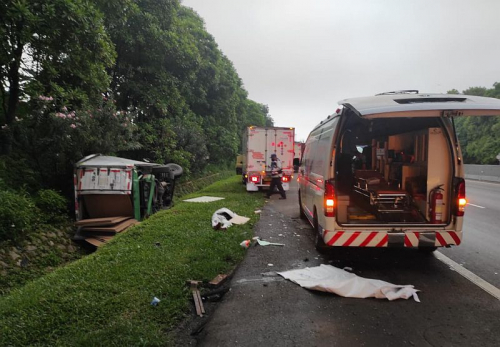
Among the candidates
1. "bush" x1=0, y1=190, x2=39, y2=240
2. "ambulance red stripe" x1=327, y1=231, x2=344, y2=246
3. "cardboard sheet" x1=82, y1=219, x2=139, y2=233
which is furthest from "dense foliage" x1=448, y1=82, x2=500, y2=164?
"bush" x1=0, y1=190, x2=39, y2=240

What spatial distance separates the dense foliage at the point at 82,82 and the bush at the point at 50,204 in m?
0.56

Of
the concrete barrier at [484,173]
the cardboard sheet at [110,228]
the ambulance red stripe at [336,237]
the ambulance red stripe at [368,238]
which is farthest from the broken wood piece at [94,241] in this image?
the concrete barrier at [484,173]

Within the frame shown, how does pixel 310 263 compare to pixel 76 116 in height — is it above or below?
below

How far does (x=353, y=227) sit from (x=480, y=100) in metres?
2.28

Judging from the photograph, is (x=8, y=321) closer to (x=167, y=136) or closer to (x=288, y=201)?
(x=288, y=201)

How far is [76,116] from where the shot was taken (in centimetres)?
927

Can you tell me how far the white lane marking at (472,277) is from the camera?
13.3ft

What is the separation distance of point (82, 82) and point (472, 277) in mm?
11288

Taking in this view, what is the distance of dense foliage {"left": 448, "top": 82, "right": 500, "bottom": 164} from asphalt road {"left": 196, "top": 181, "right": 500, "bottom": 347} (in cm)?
3408

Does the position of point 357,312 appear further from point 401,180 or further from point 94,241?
point 94,241

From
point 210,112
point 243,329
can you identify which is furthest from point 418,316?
point 210,112

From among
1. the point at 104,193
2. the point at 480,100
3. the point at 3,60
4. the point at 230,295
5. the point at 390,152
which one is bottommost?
the point at 230,295

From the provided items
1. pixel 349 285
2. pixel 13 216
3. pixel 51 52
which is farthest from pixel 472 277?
pixel 51 52

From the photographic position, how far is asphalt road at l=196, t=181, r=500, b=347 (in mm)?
3088
